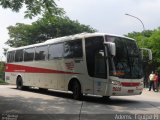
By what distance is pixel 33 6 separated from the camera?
58.0 feet

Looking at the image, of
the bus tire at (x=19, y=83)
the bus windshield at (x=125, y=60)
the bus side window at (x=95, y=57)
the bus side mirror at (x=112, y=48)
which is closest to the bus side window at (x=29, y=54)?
the bus tire at (x=19, y=83)

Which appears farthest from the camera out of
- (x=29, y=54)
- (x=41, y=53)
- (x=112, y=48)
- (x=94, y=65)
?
(x=29, y=54)

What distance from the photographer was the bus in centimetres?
1694

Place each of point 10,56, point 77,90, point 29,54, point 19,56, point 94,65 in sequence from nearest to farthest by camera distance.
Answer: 1. point 94,65
2. point 77,90
3. point 29,54
4. point 19,56
5. point 10,56

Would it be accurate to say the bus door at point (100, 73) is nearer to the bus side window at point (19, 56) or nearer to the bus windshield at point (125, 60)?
the bus windshield at point (125, 60)

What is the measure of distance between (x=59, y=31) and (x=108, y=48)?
159 ft

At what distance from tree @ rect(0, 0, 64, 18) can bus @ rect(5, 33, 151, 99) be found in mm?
1910

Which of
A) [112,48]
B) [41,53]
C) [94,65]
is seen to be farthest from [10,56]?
[112,48]

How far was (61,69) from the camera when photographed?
20.5 meters

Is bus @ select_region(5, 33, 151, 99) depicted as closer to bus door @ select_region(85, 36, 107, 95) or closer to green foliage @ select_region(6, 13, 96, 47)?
bus door @ select_region(85, 36, 107, 95)

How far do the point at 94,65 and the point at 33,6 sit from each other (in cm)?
371

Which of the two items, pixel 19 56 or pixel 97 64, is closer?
pixel 97 64

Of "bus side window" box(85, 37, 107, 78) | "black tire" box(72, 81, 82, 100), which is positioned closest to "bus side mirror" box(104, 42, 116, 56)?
"bus side window" box(85, 37, 107, 78)

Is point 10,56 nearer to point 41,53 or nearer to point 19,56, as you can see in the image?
point 19,56
